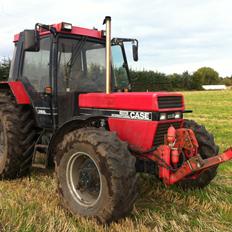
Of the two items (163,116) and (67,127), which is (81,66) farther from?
(163,116)

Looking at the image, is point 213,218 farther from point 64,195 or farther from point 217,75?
point 217,75

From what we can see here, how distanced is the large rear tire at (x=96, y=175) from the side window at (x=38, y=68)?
1348mm

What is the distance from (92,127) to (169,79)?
37.6 m

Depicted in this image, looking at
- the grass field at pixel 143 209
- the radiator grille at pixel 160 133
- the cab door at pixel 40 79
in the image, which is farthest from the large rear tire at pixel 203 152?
the cab door at pixel 40 79

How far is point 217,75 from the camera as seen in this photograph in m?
106

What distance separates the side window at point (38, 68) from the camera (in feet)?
18.1

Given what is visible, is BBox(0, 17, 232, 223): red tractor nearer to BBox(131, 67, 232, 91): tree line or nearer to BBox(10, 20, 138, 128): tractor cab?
BBox(10, 20, 138, 128): tractor cab

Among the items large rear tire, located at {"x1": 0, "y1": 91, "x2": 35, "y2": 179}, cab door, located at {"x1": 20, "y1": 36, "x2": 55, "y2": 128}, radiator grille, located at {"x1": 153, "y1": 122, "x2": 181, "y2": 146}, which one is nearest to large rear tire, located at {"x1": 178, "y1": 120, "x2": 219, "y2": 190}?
radiator grille, located at {"x1": 153, "y1": 122, "x2": 181, "y2": 146}

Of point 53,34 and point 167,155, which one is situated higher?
point 53,34

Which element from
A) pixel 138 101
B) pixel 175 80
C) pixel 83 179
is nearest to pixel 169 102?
pixel 138 101

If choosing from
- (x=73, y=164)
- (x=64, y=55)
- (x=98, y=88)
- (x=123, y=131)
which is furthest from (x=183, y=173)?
(x=64, y=55)

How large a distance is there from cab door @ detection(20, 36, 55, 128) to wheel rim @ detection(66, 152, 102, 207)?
1.24 m

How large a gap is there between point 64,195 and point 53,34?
2.21 m

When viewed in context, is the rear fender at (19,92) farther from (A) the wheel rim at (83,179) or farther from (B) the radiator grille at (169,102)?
(B) the radiator grille at (169,102)
